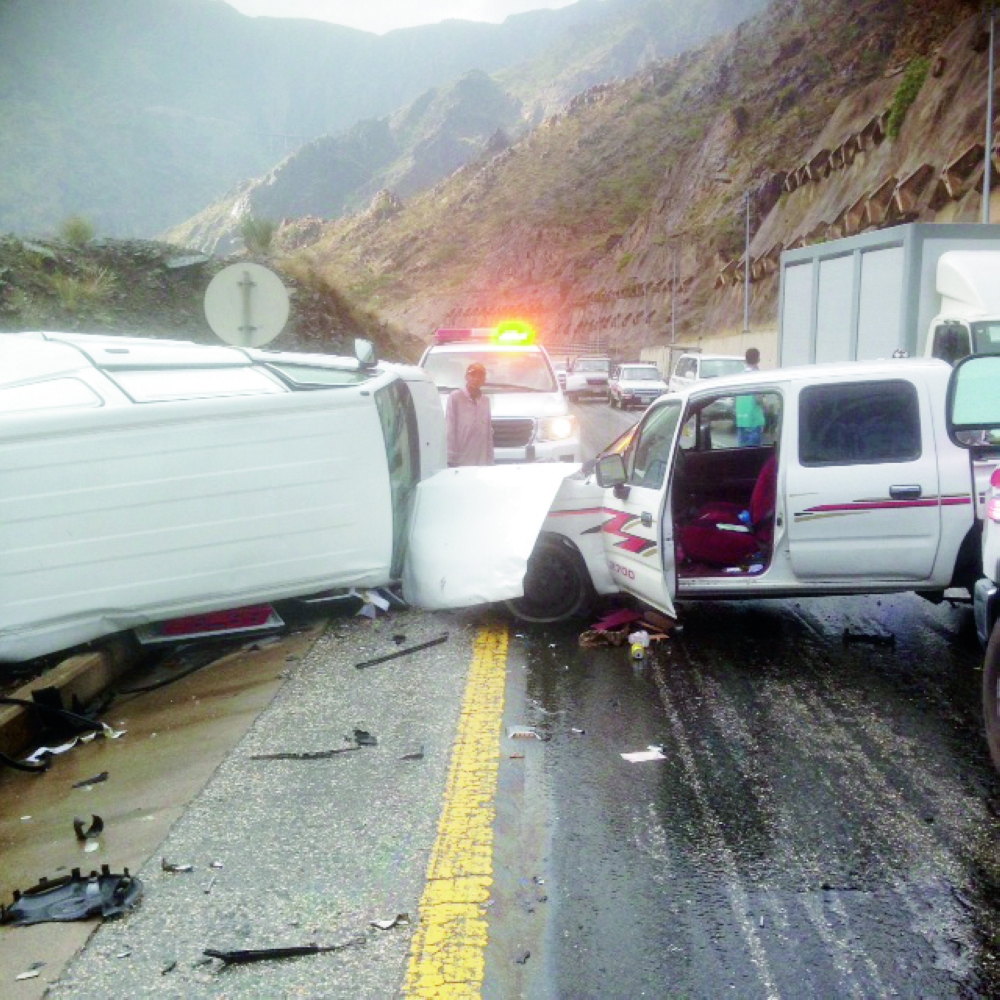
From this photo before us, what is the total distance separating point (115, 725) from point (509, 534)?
2659 mm

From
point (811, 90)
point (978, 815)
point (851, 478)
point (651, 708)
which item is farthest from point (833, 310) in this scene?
point (811, 90)

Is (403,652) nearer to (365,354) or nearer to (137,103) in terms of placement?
(365,354)

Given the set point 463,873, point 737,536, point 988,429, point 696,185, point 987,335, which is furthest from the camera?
point 696,185

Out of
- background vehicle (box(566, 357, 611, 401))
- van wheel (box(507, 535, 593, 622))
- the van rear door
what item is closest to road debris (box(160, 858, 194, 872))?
van wheel (box(507, 535, 593, 622))

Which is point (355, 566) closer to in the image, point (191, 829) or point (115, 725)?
point (115, 725)

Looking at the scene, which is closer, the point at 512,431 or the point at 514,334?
the point at 512,431

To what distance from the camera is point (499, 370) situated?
13484 mm

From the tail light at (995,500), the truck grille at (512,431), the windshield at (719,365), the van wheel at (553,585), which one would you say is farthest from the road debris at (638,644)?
the windshield at (719,365)

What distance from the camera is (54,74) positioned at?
499 feet

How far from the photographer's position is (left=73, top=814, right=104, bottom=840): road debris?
4.14m

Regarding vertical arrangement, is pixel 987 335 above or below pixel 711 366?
below

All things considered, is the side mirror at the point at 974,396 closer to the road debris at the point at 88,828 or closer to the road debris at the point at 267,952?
the road debris at the point at 267,952

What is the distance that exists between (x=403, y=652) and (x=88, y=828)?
8.46ft

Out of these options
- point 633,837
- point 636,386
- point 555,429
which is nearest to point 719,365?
point 636,386
